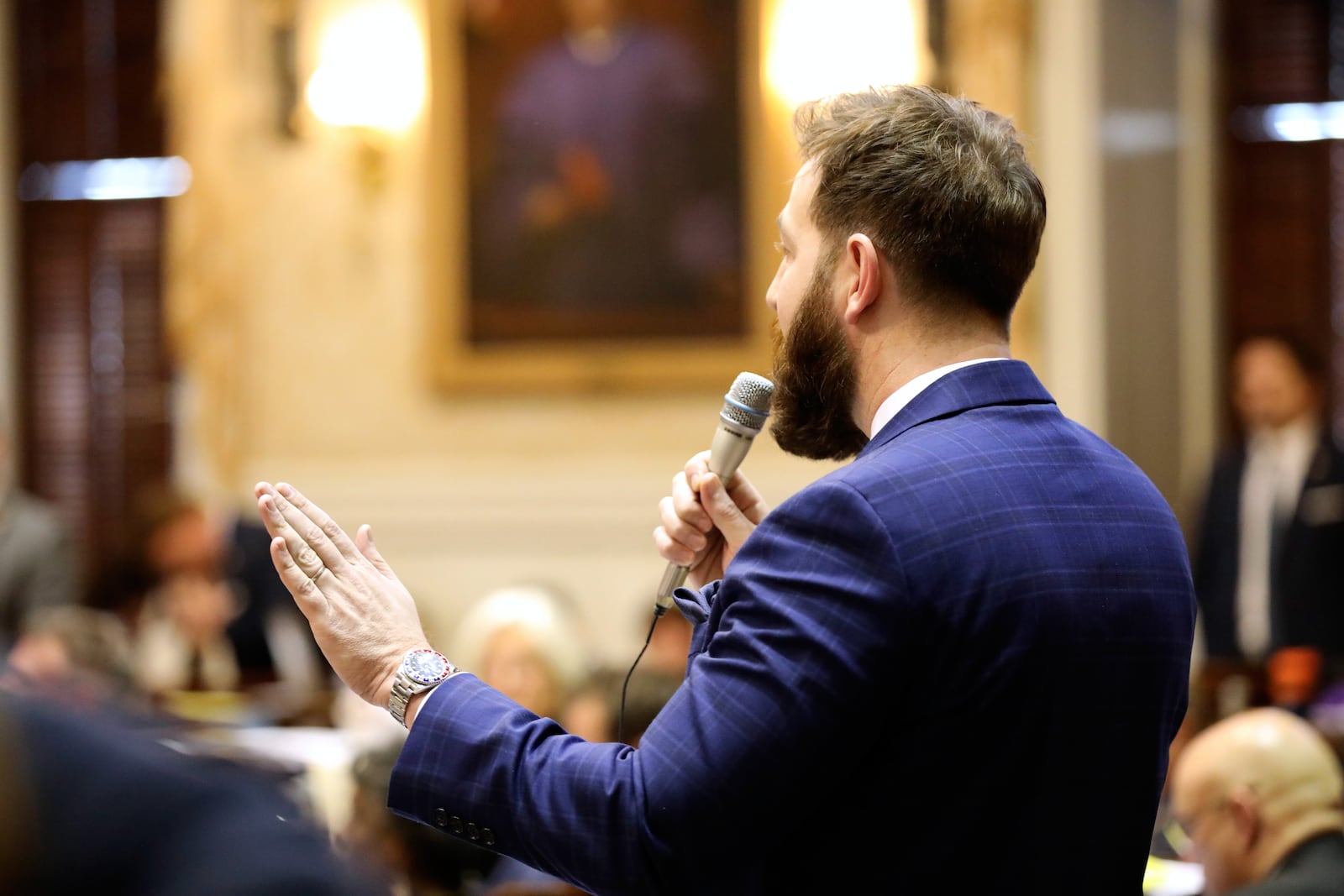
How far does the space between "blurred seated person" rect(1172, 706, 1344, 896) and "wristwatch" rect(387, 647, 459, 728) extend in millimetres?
1983

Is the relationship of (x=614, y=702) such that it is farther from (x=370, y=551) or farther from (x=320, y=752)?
(x=370, y=551)

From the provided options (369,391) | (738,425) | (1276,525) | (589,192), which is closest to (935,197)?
(738,425)

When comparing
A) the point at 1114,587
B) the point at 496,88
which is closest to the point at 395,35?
the point at 496,88

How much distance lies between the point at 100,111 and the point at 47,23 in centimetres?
58

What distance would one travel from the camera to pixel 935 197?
1476 millimetres

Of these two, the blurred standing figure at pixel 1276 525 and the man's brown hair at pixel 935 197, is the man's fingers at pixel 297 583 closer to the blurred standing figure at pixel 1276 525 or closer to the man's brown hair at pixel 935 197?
the man's brown hair at pixel 935 197

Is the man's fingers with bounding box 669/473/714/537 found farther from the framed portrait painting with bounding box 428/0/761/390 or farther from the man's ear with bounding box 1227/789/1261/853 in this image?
the framed portrait painting with bounding box 428/0/761/390

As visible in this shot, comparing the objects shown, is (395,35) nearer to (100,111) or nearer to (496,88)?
(496,88)

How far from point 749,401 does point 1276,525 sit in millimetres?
4831

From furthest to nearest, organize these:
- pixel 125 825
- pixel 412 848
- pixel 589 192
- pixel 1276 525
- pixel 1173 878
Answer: pixel 589 192
pixel 1276 525
pixel 1173 878
pixel 412 848
pixel 125 825

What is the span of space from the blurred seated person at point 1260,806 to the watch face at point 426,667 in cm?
198

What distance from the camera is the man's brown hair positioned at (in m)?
1.48

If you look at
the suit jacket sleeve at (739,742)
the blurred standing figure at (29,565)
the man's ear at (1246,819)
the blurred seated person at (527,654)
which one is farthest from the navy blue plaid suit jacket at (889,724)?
the blurred standing figure at (29,565)

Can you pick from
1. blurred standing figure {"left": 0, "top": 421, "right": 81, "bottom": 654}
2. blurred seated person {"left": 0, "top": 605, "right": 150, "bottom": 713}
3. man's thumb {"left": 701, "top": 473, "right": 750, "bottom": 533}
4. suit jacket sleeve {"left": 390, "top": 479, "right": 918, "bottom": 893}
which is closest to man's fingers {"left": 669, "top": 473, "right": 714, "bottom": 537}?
man's thumb {"left": 701, "top": 473, "right": 750, "bottom": 533}
